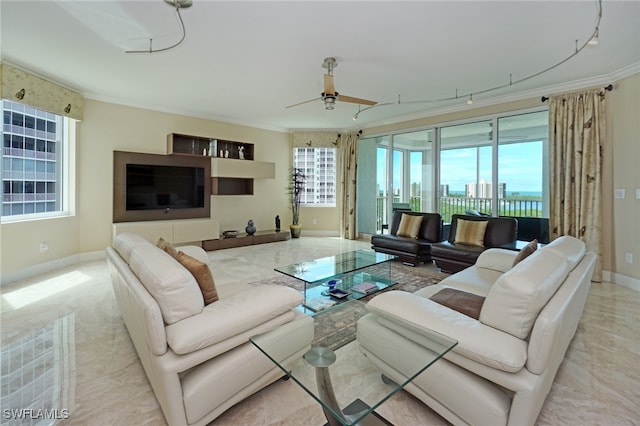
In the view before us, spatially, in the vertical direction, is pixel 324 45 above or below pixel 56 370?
above

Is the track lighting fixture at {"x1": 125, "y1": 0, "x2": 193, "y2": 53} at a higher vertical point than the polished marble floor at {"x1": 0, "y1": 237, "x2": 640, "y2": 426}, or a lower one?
higher

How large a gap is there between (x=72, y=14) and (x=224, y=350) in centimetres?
319

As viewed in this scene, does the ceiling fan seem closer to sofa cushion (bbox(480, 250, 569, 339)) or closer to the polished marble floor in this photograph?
the polished marble floor

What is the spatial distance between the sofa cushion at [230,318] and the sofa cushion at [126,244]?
0.81 metres

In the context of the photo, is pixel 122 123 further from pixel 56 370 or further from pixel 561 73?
pixel 561 73

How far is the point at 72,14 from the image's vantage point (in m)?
2.62

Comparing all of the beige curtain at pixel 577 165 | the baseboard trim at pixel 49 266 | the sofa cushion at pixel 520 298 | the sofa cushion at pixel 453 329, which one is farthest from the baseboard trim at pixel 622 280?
the baseboard trim at pixel 49 266

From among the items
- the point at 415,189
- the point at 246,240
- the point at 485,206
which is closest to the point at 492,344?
the point at 485,206

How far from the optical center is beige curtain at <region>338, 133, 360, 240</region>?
708 cm

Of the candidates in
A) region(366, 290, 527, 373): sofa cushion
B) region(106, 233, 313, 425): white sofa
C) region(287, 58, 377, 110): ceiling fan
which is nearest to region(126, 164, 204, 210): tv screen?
region(287, 58, 377, 110): ceiling fan

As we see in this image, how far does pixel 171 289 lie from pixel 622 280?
517 cm

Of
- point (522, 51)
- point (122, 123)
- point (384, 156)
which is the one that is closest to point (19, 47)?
point (122, 123)

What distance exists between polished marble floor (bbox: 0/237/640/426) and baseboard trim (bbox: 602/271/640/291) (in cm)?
51

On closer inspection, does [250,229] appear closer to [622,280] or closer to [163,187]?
[163,187]
